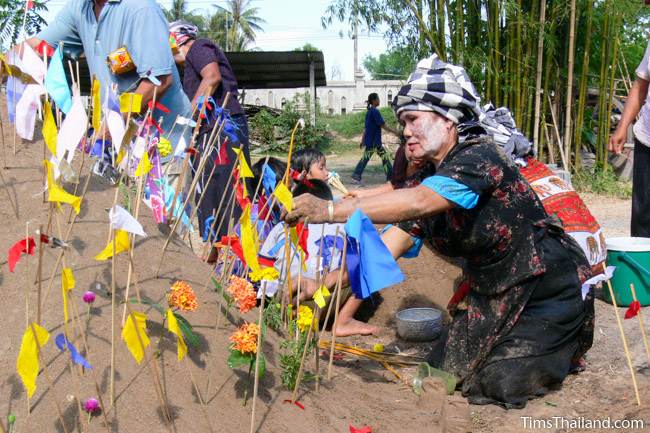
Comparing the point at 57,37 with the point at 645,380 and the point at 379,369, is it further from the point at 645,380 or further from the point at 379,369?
the point at 645,380

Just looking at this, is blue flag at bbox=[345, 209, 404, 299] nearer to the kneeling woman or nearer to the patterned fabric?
the kneeling woman

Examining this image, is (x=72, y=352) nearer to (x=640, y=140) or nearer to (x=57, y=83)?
(x=57, y=83)

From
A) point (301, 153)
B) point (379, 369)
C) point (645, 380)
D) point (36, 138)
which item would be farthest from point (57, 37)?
point (645, 380)

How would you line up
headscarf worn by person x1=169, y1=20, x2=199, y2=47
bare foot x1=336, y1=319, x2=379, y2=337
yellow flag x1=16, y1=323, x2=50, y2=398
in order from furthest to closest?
headscarf worn by person x1=169, y1=20, x2=199, y2=47 → bare foot x1=336, y1=319, x2=379, y2=337 → yellow flag x1=16, y1=323, x2=50, y2=398

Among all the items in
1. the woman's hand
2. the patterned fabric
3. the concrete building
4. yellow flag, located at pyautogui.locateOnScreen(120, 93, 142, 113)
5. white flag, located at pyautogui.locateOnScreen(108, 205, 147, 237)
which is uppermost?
yellow flag, located at pyautogui.locateOnScreen(120, 93, 142, 113)

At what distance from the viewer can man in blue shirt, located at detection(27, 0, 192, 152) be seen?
344 cm

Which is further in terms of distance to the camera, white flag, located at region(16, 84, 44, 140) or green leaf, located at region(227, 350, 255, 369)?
white flag, located at region(16, 84, 44, 140)

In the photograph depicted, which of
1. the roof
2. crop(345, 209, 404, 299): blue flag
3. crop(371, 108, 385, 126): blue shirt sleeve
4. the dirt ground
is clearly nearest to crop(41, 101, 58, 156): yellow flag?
the dirt ground

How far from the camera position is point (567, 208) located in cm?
407

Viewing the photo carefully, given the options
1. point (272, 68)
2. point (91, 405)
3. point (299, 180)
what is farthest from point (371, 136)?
point (91, 405)

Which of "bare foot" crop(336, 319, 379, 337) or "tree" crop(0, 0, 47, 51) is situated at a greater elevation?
"tree" crop(0, 0, 47, 51)

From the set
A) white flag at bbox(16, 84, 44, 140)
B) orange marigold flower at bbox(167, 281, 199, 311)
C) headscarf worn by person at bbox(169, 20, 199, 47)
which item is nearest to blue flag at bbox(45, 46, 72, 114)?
white flag at bbox(16, 84, 44, 140)

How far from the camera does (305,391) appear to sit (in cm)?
252

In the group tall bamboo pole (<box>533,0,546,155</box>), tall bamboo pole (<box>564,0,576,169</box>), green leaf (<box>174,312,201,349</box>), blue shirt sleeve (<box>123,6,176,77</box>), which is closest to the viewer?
green leaf (<box>174,312,201,349</box>)
